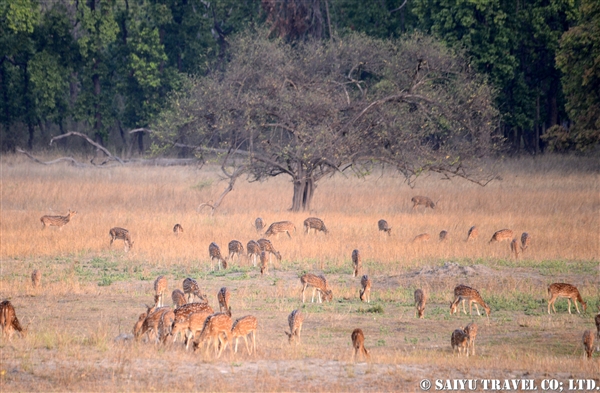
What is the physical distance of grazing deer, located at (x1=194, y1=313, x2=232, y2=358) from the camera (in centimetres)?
1091

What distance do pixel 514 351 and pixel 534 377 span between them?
1.78m

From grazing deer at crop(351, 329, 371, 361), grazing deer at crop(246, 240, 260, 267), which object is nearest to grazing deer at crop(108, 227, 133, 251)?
grazing deer at crop(246, 240, 260, 267)

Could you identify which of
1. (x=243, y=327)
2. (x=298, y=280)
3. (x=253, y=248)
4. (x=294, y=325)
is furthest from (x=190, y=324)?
(x=253, y=248)

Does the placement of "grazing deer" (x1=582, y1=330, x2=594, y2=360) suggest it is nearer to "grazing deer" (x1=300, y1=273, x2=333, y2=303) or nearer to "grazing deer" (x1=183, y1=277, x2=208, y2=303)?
"grazing deer" (x1=300, y1=273, x2=333, y2=303)

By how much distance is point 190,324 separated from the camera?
11375mm

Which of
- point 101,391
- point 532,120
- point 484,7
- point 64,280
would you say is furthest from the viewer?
point 532,120

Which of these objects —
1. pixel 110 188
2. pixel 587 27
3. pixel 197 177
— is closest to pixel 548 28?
pixel 587 27

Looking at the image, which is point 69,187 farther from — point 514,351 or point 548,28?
point 548,28

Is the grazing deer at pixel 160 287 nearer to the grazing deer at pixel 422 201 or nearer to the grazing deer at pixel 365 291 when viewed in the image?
the grazing deer at pixel 365 291

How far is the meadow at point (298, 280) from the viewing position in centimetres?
1045

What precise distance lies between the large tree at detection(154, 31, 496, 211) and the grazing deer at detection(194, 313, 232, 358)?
1592cm

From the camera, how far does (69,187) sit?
33.8 meters

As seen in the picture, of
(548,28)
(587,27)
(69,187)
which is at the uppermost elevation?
(548,28)

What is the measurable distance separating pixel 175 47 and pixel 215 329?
157 ft
